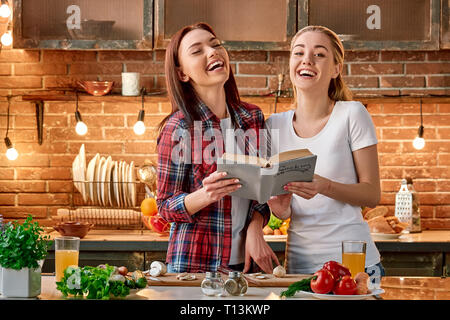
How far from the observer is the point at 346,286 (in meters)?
1.76

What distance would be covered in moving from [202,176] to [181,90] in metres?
0.33

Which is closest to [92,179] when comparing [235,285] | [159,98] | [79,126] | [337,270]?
[79,126]

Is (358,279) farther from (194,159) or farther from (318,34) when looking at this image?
(318,34)

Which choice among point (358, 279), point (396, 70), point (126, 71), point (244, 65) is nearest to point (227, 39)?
point (244, 65)

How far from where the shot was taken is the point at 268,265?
225cm

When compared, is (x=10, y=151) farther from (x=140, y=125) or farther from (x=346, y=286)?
(x=346, y=286)

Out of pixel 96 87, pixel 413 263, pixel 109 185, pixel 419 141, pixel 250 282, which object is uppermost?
pixel 96 87

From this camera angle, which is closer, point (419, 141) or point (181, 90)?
point (181, 90)

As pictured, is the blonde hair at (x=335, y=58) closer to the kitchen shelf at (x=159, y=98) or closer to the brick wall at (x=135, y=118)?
the kitchen shelf at (x=159, y=98)

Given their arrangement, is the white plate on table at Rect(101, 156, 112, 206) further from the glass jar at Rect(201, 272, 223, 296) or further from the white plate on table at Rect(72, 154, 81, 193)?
the glass jar at Rect(201, 272, 223, 296)

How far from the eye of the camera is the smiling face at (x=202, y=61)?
235 centimetres

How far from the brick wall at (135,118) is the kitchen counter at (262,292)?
74.6 inches

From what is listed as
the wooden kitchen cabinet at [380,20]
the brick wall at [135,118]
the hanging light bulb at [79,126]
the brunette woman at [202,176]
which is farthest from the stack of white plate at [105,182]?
the brunette woman at [202,176]

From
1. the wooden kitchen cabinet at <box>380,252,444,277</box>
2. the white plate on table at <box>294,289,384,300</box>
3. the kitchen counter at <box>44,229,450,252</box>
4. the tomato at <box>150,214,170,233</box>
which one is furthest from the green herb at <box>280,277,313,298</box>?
the tomato at <box>150,214,170,233</box>
